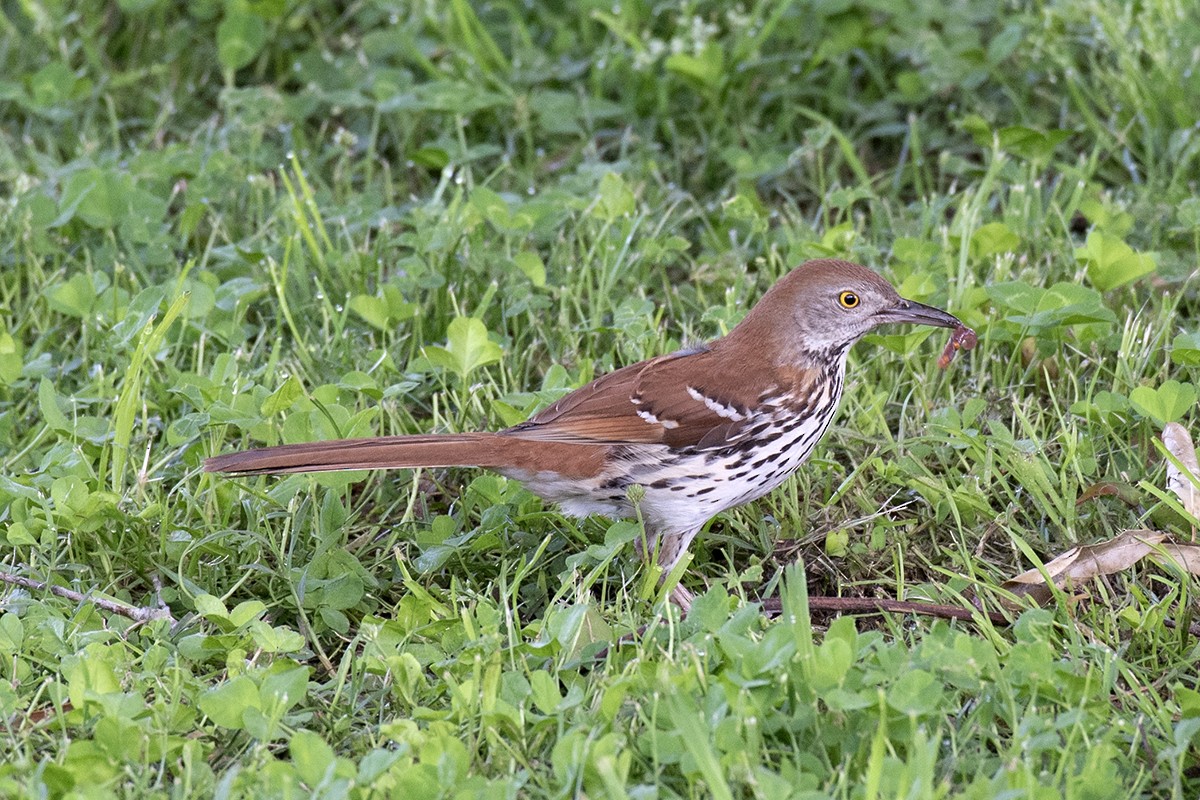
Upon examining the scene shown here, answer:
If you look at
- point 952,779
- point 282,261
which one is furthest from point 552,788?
point 282,261

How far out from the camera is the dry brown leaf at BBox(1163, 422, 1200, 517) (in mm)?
3682

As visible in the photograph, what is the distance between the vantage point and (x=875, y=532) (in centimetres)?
378

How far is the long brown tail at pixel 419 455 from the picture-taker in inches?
137

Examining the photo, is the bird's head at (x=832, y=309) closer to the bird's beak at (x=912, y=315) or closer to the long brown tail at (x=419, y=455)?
the bird's beak at (x=912, y=315)

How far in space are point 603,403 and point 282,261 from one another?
5.73 feet

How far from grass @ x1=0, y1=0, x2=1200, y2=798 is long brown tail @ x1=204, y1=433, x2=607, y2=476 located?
0.22m

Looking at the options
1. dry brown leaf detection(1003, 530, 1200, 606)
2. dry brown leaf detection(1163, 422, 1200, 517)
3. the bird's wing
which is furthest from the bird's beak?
dry brown leaf detection(1003, 530, 1200, 606)

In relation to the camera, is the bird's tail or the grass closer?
the grass

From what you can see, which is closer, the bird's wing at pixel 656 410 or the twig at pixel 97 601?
the twig at pixel 97 601

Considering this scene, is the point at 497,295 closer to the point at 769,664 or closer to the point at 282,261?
the point at 282,261

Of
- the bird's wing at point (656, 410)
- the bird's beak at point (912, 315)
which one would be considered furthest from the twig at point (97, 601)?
the bird's beak at point (912, 315)

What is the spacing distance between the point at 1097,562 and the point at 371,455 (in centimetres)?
168

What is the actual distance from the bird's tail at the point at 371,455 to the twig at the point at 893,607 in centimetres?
76

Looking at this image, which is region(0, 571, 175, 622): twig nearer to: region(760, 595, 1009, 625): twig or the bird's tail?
the bird's tail
